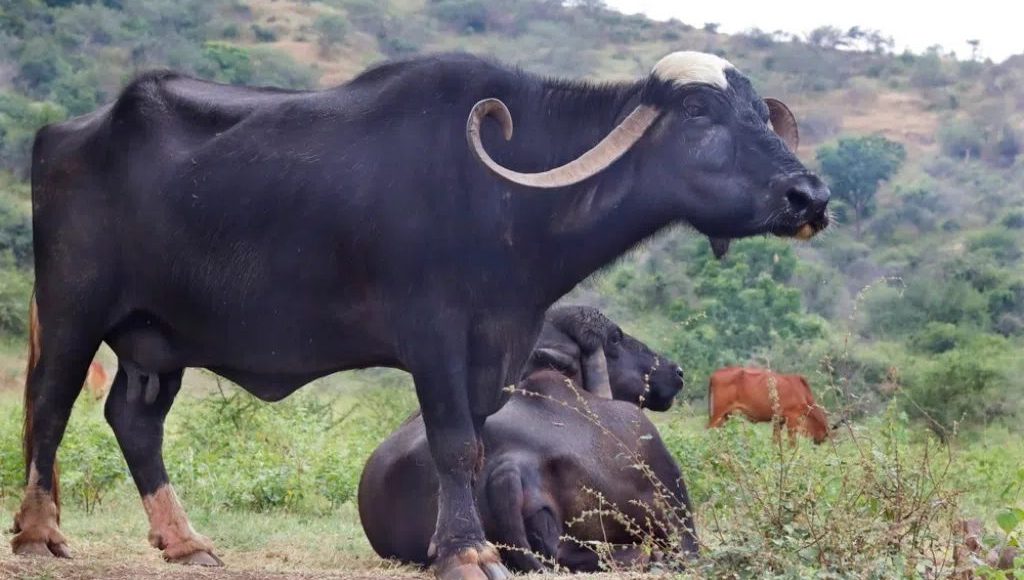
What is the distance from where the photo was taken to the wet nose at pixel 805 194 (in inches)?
259

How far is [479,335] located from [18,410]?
25.8 ft

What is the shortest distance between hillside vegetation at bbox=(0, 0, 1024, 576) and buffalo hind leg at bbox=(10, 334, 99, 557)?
249 cm

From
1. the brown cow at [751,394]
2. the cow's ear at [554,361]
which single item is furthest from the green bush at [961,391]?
the cow's ear at [554,361]

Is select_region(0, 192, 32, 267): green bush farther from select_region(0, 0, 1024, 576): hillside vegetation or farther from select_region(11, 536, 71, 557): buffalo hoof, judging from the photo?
select_region(11, 536, 71, 557): buffalo hoof

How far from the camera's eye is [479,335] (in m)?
6.84

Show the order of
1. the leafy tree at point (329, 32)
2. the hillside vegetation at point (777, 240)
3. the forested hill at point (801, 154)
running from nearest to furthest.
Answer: the hillside vegetation at point (777, 240), the forested hill at point (801, 154), the leafy tree at point (329, 32)

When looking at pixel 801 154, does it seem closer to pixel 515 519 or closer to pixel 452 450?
pixel 515 519

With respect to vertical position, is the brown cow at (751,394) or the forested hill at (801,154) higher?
the brown cow at (751,394)

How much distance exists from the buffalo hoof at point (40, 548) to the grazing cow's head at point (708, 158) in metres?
2.77

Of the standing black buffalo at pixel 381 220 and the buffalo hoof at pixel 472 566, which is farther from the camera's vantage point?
the standing black buffalo at pixel 381 220

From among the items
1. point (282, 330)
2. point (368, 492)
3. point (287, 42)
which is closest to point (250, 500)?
point (368, 492)

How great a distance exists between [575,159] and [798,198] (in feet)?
3.35

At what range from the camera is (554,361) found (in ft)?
29.1

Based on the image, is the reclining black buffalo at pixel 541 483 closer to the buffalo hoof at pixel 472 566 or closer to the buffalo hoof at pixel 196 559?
the buffalo hoof at pixel 472 566
